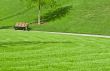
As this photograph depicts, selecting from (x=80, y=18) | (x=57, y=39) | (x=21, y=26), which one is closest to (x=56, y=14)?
(x=80, y=18)

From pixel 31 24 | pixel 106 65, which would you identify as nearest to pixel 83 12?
pixel 31 24

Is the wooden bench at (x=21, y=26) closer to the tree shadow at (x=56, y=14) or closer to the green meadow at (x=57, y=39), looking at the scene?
the green meadow at (x=57, y=39)

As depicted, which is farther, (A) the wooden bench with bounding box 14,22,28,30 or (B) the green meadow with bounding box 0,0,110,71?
(A) the wooden bench with bounding box 14,22,28,30

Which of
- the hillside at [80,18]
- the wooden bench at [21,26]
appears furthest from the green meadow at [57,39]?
the wooden bench at [21,26]

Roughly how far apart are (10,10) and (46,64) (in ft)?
216

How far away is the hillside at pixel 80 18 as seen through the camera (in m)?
55.3

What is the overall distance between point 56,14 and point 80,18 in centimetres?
687

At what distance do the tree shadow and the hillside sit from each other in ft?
0.69

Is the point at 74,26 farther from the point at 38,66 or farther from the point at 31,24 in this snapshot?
the point at 38,66

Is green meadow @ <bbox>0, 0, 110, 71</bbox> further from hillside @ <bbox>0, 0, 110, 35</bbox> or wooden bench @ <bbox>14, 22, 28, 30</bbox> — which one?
wooden bench @ <bbox>14, 22, 28, 30</bbox>

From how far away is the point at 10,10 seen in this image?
264 ft

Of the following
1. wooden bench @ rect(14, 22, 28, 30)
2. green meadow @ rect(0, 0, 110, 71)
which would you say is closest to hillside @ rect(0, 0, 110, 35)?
green meadow @ rect(0, 0, 110, 71)

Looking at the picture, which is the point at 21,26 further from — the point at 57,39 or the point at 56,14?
the point at 57,39

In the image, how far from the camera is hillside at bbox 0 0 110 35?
181 ft
